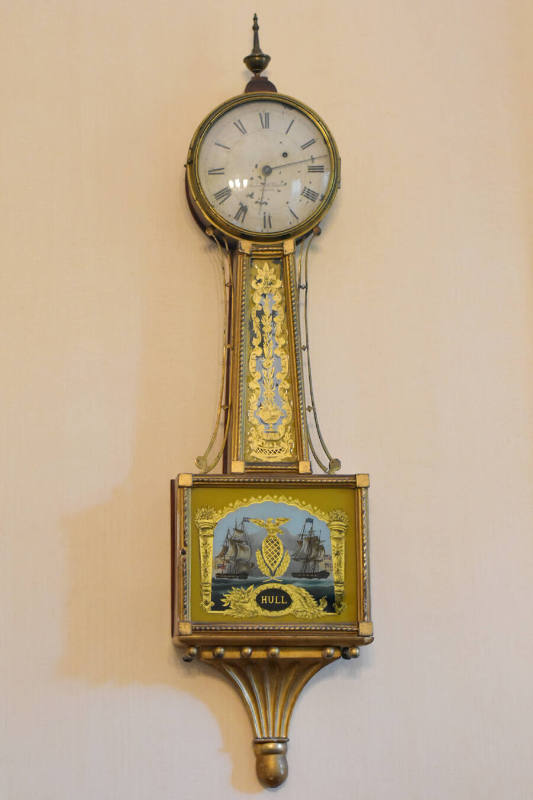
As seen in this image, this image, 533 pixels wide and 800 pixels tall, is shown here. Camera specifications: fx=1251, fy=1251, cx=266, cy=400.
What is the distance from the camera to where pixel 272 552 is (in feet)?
8.35

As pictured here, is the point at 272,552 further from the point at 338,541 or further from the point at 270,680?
the point at 270,680

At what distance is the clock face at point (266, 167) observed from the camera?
107 inches

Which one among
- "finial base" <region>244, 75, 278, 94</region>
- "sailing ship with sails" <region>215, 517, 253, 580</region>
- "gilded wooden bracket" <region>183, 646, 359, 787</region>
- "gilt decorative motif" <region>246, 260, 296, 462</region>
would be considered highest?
"finial base" <region>244, 75, 278, 94</region>

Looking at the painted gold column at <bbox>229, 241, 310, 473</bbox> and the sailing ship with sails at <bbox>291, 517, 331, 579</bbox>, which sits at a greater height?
the painted gold column at <bbox>229, 241, 310, 473</bbox>

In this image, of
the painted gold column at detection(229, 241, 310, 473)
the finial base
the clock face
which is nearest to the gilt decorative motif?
the painted gold column at detection(229, 241, 310, 473)

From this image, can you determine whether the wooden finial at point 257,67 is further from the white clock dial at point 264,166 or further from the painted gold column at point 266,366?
the painted gold column at point 266,366

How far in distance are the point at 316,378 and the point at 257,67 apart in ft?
2.34

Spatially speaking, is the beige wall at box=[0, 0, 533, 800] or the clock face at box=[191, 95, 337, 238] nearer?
the beige wall at box=[0, 0, 533, 800]

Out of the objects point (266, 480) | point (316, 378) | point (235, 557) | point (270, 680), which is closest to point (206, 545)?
point (235, 557)

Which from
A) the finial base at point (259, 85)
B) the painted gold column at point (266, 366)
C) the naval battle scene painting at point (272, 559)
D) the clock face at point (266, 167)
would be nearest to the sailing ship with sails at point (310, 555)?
the naval battle scene painting at point (272, 559)

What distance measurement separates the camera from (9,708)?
2508mm

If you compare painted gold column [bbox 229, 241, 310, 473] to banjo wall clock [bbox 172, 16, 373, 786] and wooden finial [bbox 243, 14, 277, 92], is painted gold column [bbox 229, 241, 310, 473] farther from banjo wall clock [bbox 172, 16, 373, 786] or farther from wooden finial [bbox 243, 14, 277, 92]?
wooden finial [bbox 243, 14, 277, 92]

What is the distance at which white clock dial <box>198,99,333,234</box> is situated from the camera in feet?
8.90

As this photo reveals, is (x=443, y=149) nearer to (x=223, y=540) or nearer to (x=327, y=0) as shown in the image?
(x=327, y=0)
